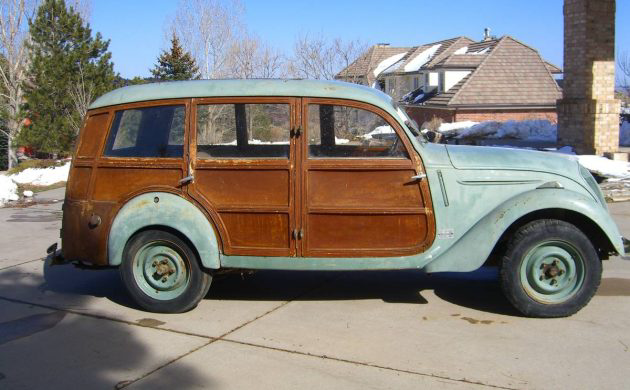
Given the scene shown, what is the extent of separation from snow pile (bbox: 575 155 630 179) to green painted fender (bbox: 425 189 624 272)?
23.9ft

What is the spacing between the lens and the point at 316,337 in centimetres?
488

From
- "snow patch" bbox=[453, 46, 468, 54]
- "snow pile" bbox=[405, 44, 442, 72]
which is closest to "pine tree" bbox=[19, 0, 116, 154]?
"snow patch" bbox=[453, 46, 468, 54]

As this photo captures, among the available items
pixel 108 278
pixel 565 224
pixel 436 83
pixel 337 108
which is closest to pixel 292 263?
pixel 337 108

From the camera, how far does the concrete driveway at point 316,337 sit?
13.7 ft

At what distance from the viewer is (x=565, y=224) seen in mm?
5047

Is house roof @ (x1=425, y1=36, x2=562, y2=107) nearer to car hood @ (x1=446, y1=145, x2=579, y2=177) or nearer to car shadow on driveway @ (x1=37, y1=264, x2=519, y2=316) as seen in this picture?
car shadow on driveway @ (x1=37, y1=264, x2=519, y2=316)

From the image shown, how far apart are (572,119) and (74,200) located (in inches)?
525

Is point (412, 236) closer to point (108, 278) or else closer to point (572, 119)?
point (108, 278)

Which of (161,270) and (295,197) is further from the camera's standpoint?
(161,270)

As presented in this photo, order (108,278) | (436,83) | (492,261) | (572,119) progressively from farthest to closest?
1. (436,83)
2. (572,119)
3. (108,278)
4. (492,261)

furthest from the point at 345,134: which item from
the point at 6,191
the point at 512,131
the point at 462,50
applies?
the point at 462,50

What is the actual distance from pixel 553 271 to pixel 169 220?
3.04 metres

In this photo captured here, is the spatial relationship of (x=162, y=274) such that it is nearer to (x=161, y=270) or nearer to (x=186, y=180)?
(x=161, y=270)

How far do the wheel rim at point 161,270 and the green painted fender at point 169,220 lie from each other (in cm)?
22
